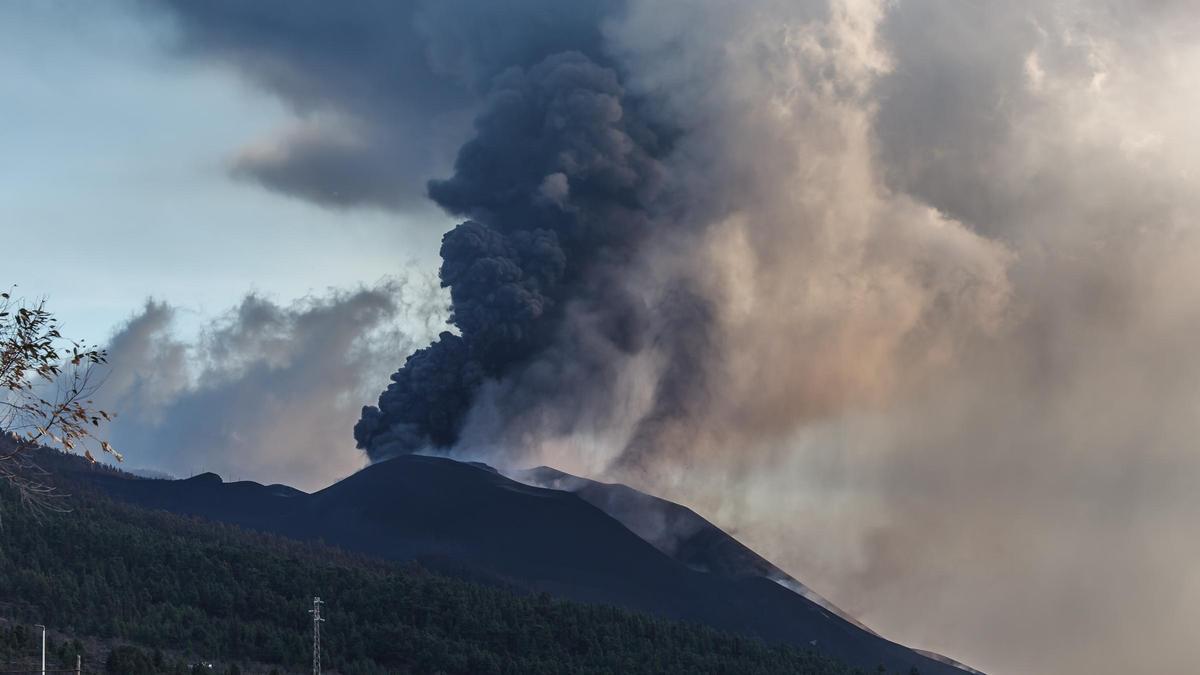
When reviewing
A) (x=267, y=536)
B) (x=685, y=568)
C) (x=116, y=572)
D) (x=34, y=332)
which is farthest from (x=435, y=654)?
(x=34, y=332)

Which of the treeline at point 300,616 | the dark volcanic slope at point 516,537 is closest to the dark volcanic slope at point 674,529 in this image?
the dark volcanic slope at point 516,537

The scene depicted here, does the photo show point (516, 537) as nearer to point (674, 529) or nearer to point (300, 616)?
point (674, 529)

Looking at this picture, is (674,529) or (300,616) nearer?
(300,616)

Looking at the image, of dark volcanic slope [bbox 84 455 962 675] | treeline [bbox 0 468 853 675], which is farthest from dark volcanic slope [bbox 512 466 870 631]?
treeline [bbox 0 468 853 675]

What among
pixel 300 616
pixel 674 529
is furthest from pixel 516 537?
pixel 300 616

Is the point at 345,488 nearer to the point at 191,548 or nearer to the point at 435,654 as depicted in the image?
the point at 191,548

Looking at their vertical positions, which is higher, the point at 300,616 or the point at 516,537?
the point at 516,537

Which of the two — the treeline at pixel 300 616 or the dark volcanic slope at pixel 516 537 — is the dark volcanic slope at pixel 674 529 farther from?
the treeline at pixel 300 616
